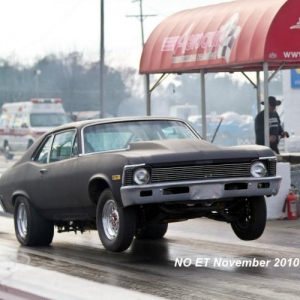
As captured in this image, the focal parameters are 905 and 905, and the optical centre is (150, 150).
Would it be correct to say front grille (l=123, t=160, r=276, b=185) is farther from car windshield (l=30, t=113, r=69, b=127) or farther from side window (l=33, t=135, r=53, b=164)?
car windshield (l=30, t=113, r=69, b=127)

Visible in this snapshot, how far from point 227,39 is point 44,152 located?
5.92 m

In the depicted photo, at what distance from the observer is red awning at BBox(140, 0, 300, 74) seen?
50.9 feet

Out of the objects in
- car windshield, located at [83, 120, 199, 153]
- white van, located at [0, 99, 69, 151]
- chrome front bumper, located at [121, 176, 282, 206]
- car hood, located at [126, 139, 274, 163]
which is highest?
white van, located at [0, 99, 69, 151]

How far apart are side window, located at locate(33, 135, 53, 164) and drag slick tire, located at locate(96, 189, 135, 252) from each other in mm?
1846

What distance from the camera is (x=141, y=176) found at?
9430mm

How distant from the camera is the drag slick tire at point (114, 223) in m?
9.60

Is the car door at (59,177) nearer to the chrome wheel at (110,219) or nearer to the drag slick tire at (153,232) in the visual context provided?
the chrome wheel at (110,219)

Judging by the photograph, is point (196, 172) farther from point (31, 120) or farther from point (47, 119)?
point (47, 119)

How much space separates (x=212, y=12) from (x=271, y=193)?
826cm

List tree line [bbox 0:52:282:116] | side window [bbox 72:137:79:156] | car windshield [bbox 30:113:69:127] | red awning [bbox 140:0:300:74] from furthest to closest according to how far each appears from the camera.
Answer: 1. tree line [bbox 0:52:282:116]
2. car windshield [bbox 30:113:69:127]
3. red awning [bbox 140:0:300:74]
4. side window [bbox 72:137:79:156]

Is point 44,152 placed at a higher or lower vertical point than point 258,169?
higher

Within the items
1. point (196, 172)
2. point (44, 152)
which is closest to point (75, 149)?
point (44, 152)

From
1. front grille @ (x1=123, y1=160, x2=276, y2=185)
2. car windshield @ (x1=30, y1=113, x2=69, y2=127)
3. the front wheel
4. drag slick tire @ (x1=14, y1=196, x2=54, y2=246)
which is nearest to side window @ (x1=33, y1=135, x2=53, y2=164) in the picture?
drag slick tire @ (x1=14, y1=196, x2=54, y2=246)

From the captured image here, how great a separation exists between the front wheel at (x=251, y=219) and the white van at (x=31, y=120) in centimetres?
3296
